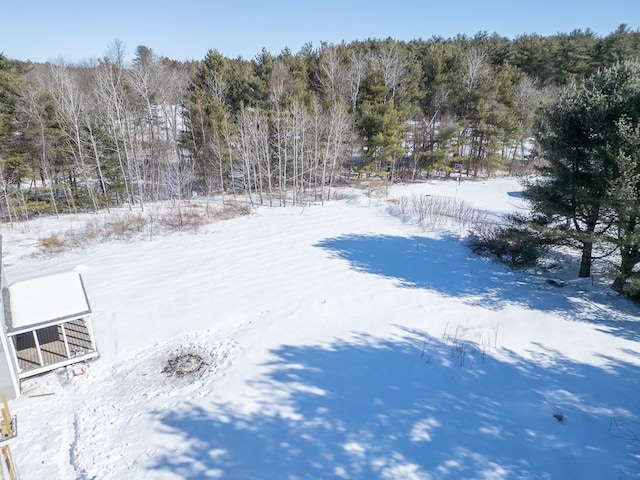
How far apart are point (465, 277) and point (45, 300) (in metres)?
12.2

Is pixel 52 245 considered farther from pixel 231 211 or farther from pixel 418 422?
pixel 418 422

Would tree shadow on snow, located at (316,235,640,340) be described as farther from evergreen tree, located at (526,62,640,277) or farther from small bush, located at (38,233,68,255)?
small bush, located at (38,233,68,255)

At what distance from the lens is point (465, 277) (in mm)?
12797

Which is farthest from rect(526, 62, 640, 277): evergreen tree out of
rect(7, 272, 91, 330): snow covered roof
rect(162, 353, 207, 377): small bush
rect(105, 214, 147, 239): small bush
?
rect(105, 214, 147, 239): small bush

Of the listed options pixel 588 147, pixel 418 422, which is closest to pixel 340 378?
pixel 418 422

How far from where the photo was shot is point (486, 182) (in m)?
31.8

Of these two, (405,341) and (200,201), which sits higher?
(200,201)

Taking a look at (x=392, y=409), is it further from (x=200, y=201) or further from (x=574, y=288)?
(x=200, y=201)

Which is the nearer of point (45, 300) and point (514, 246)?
point (45, 300)

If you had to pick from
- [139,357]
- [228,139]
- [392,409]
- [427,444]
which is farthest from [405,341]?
[228,139]

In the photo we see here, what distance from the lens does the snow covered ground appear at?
5820 millimetres

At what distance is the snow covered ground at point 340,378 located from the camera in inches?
229

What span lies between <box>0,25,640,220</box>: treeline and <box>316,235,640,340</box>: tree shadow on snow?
9137 mm

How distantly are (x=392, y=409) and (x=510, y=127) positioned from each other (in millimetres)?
30317
